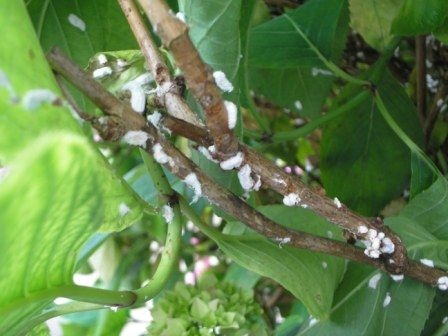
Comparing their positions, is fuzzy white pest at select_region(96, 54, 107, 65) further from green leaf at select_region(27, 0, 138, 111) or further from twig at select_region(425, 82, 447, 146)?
twig at select_region(425, 82, 447, 146)

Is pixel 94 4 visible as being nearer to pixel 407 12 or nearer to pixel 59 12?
pixel 59 12

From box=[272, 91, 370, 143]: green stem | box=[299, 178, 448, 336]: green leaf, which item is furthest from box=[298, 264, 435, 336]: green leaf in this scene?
box=[272, 91, 370, 143]: green stem

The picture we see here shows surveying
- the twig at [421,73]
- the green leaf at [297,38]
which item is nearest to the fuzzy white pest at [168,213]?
the green leaf at [297,38]

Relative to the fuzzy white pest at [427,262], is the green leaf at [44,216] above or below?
above

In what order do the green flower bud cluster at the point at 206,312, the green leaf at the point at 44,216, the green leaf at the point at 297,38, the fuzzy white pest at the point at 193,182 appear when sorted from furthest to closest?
the green leaf at the point at 297,38 < the green flower bud cluster at the point at 206,312 < the fuzzy white pest at the point at 193,182 < the green leaf at the point at 44,216

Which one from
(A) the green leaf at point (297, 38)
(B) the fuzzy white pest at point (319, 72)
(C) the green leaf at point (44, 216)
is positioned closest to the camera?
(C) the green leaf at point (44, 216)

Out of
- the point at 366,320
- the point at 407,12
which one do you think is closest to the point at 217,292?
the point at 366,320

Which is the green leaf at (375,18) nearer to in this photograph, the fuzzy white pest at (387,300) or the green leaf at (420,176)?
the green leaf at (420,176)

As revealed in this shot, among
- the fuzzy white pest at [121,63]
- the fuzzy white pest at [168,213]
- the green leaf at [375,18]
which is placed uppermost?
the fuzzy white pest at [121,63]
